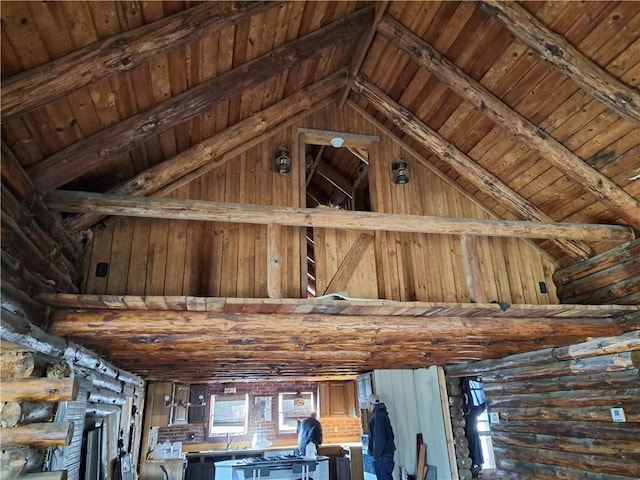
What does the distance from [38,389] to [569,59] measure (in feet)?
15.7

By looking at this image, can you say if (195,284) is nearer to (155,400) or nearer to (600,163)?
(600,163)

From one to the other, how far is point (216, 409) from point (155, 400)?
103 inches

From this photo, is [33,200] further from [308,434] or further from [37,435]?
[308,434]

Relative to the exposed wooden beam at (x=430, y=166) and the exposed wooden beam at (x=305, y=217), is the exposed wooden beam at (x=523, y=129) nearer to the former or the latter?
the exposed wooden beam at (x=305, y=217)

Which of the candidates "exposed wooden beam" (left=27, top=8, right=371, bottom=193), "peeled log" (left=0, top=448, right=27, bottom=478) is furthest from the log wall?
"peeled log" (left=0, top=448, right=27, bottom=478)

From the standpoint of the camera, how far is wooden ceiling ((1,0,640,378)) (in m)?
2.93

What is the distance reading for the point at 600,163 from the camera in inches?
166

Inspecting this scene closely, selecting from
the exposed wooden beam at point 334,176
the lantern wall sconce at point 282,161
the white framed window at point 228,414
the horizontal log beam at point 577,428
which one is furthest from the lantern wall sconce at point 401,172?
the white framed window at point 228,414

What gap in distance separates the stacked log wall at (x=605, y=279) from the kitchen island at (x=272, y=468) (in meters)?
5.61

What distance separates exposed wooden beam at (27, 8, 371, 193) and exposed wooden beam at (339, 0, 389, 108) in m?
0.11

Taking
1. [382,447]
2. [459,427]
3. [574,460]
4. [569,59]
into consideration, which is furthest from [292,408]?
[569,59]

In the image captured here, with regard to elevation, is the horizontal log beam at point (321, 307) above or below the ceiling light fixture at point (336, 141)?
below

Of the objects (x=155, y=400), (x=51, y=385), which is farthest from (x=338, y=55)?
(x=155, y=400)

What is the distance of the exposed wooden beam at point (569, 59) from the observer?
3.55 metres
